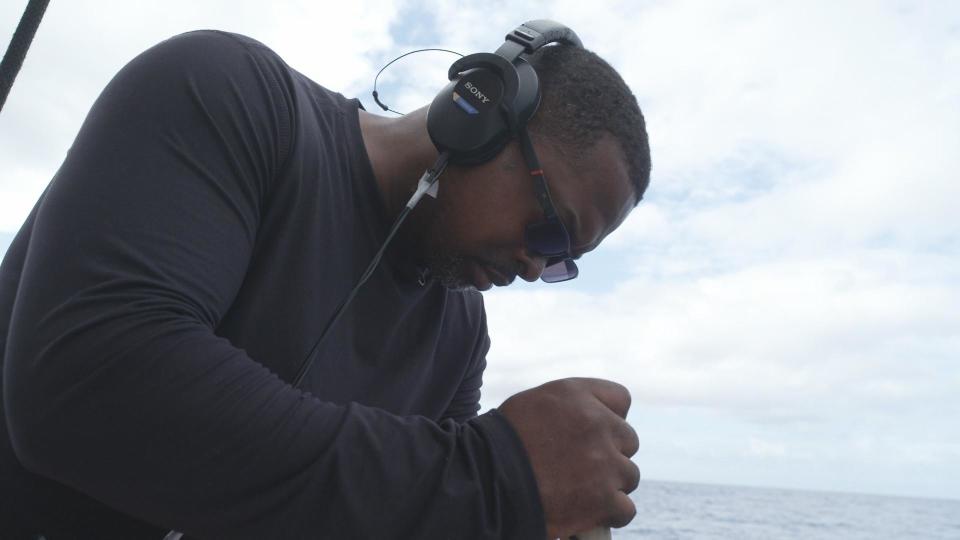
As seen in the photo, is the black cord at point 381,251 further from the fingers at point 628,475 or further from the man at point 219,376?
the fingers at point 628,475

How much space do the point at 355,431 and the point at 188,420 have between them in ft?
0.73

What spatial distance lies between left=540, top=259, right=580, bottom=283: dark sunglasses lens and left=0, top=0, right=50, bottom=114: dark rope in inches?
52.9

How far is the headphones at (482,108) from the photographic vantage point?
2.02m

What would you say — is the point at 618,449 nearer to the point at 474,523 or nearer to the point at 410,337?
the point at 474,523

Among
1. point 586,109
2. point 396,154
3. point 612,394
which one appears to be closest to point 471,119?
point 396,154

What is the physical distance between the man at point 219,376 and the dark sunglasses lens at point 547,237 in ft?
1.66

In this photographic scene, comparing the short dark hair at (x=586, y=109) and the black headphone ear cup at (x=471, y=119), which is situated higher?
the short dark hair at (x=586, y=109)

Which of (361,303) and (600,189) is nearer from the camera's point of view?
(361,303)

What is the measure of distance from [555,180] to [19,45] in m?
1.26

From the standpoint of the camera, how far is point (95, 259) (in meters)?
1.21

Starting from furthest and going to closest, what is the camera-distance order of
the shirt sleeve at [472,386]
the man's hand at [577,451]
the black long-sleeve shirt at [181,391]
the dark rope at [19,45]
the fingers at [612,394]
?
the shirt sleeve at [472,386] → the dark rope at [19,45] → the fingers at [612,394] → the man's hand at [577,451] → the black long-sleeve shirt at [181,391]

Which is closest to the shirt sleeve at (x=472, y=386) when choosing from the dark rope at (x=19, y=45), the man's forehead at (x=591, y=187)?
the man's forehead at (x=591, y=187)

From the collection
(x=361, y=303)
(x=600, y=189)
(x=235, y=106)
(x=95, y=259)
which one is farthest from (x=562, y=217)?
(x=95, y=259)

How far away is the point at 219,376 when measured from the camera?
3.90 ft
